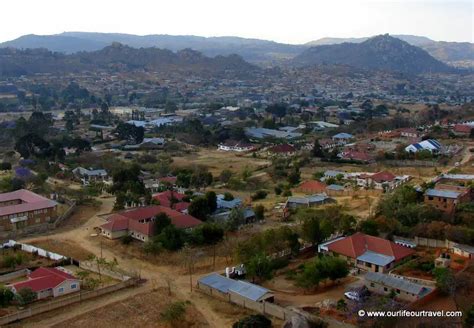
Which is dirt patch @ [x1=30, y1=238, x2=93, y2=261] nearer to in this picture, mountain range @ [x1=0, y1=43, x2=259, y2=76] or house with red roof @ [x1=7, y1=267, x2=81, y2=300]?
house with red roof @ [x1=7, y1=267, x2=81, y2=300]

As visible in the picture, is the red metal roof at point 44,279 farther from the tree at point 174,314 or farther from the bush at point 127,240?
the tree at point 174,314

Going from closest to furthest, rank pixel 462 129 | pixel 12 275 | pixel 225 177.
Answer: pixel 12 275 < pixel 225 177 < pixel 462 129

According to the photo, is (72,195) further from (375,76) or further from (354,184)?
(375,76)

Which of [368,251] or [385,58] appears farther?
[385,58]

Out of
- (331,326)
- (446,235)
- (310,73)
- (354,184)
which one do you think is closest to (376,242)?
(446,235)

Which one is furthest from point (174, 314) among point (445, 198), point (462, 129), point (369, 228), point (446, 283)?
point (462, 129)

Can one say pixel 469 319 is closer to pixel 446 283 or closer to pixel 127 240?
pixel 446 283
